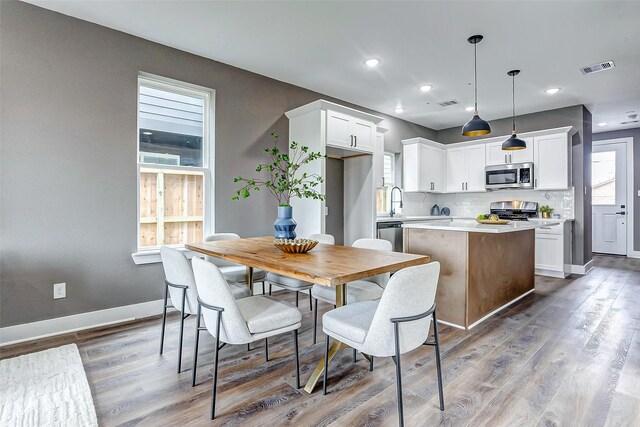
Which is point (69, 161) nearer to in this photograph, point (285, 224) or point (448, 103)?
point (285, 224)

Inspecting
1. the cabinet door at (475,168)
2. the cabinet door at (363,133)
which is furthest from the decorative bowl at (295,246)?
the cabinet door at (475,168)

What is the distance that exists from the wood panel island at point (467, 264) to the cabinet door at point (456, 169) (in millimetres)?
3046

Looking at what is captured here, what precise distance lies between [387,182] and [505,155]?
2042 millimetres

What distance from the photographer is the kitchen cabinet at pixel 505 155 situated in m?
5.60

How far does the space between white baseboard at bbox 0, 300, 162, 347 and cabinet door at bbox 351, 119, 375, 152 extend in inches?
118

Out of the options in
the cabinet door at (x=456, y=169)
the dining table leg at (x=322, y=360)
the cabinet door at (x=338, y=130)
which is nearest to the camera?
the dining table leg at (x=322, y=360)

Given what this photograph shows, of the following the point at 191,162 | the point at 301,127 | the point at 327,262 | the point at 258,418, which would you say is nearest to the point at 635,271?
the point at 301,127

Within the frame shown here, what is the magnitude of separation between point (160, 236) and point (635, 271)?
23.3ft

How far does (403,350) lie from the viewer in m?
1.64

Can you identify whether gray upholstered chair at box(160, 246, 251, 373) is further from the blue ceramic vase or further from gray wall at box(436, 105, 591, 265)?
gray wall at box(436, 105, 591, 265)

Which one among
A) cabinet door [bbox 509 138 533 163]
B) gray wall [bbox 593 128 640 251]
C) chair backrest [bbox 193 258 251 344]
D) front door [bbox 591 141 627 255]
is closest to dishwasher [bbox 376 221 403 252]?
cabinet door [bbox 509 138 533 163]

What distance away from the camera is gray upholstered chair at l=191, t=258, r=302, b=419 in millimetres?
1702

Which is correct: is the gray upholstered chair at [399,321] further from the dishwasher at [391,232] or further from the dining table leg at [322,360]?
the dishwasher at [391,232]

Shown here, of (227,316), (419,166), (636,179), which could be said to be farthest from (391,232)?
(636,179)
